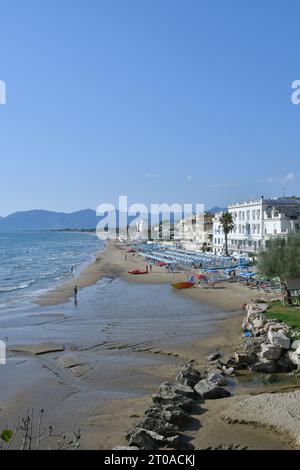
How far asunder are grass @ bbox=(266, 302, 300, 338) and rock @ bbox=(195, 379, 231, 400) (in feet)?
22.1

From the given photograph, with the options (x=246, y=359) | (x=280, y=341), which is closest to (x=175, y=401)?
(x=246, y=359)

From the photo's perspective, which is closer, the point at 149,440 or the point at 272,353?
the point at 149,440

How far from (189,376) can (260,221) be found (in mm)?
45689

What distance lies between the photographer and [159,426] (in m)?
11.9

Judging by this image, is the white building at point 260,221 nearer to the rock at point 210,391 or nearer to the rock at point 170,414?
the rock at point 210,391

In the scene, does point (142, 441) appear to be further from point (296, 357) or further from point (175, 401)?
point (296, 357)

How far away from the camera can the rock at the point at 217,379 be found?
15.7 metres

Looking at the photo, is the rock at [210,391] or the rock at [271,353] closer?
the rock at [210,391]

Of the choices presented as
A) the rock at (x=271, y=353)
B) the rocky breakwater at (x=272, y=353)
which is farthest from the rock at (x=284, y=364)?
the rock at (x=271, y=353)

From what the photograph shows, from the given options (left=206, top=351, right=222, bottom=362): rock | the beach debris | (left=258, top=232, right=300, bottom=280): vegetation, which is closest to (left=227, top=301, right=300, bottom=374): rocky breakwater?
(left=206, top=351, right=222, bottom=362): rock

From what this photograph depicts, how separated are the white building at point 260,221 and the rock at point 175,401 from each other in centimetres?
4067

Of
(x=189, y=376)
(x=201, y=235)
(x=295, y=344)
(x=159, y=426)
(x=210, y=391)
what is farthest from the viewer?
(x=201, y=235)

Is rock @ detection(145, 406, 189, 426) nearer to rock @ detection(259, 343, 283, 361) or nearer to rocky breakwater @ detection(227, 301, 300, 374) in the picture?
rocky breakwater @ detection(227, 301, 300, 374)

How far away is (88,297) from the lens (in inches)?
1544
